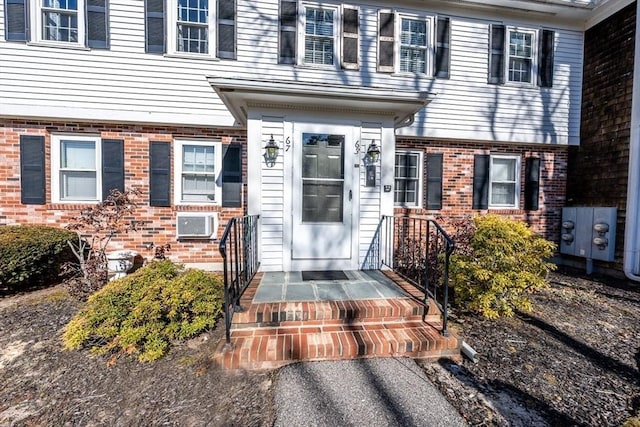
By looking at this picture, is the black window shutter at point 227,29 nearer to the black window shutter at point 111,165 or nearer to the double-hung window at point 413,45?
the black window shutter at point 111,165

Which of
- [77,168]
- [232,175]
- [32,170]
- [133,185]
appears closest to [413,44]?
[232,175]

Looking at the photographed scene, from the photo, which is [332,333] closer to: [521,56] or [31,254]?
[31,254]

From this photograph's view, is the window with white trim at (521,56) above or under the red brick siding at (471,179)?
above

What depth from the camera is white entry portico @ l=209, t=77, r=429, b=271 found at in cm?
402

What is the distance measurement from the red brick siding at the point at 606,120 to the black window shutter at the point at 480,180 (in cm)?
209

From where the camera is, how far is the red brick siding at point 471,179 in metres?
6.11

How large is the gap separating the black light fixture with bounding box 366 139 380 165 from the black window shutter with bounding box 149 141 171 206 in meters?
3.75

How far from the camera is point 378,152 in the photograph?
13.9 ft

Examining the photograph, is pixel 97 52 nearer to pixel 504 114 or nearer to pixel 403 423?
pixel 403 423

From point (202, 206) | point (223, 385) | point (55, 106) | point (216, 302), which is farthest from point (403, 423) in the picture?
point (55, 106)

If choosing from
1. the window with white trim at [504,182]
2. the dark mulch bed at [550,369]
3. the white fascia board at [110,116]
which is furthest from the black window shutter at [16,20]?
the window with white trim at [504,182]

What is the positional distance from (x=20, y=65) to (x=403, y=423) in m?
7.60

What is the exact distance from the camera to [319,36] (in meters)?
5.53

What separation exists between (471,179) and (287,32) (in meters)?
4.93
